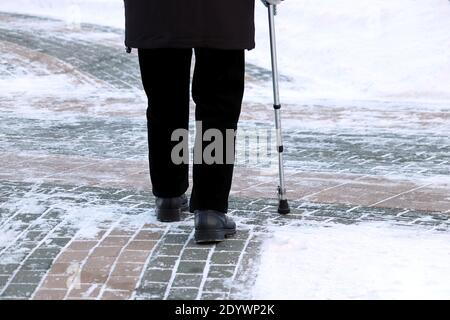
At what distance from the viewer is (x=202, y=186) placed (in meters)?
4.16

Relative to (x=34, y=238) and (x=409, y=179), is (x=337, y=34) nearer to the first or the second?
(x=409, y=179)

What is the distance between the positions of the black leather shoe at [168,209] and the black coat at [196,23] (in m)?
0.89

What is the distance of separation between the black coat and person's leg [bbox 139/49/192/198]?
0.61 ft

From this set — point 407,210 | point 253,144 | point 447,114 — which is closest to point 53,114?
point 253,144

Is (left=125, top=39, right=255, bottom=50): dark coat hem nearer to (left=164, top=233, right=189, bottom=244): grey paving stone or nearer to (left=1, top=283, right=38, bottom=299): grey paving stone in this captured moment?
(left=164, top=233, right=189, bottom=244): grey paving stone

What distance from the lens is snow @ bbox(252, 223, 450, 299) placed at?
11.6 feet

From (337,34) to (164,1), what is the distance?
851 cm

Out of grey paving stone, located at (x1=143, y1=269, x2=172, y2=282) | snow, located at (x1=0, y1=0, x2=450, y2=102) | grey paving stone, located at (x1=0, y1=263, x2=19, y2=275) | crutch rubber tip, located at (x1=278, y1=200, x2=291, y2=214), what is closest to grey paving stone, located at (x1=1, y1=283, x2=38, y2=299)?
grey paving stone, located at (x1=0, y1=263, x2=19, y2=275)

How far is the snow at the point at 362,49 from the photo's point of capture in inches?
382

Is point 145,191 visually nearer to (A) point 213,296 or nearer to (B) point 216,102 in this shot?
(B) point 216,102

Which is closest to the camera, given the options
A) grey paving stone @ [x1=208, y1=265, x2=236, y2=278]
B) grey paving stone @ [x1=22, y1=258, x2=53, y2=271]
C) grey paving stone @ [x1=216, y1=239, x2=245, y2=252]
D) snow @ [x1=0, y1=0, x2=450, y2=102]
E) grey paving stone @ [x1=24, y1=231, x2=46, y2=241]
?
grey paving stone @ [x1=208, y1=265, x2=236, y2=278]

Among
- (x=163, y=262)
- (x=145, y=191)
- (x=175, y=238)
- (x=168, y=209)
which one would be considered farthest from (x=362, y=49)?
(x=163, y=262)

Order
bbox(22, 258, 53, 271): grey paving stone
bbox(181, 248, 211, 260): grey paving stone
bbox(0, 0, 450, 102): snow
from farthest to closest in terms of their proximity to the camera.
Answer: bbox(0, 0, 450, 102): snow
bbox(181, 248, 211, 260): grey paving stone
bbox(22, 258, 53, 271): grey paving stone

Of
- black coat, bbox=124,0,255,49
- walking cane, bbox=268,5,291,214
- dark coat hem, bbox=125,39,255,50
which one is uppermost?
black coat, bbox=124,0,255,49
